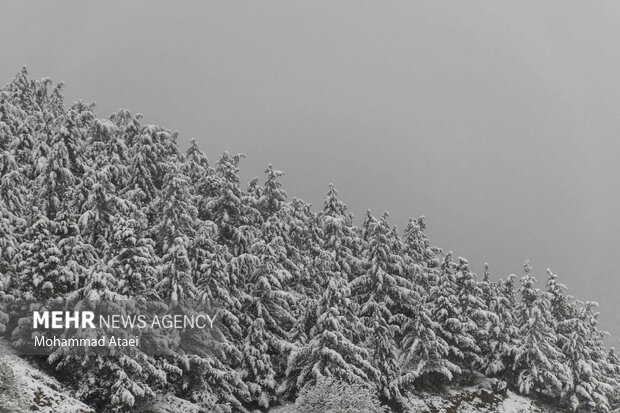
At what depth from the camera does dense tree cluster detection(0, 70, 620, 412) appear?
27578 millimetres

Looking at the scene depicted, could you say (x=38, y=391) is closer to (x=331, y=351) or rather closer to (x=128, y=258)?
(x=128, y=258)

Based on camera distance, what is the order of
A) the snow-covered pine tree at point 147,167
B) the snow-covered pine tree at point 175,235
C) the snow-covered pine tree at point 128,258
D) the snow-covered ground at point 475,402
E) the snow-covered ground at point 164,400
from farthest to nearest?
the snow-covered ground at point 475,402 < the snow-covered pine tree at point 147,167 < the snow-covered pine tree at point 175,235 < the snow-covered pine tree at point 128,258 < the snow-covered ground at point 164,400

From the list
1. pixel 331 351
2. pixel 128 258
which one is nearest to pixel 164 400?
pixel 128 258

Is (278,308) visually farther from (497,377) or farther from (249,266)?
(497,377)

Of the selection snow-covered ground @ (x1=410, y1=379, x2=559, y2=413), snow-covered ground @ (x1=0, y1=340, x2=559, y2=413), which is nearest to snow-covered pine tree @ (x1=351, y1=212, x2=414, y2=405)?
snow-covered ground @ (x1=0, y1=340, x2=559, y2=413)

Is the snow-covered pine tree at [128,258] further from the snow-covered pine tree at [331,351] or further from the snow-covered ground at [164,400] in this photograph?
the snow-covered pine tree at [331,351]

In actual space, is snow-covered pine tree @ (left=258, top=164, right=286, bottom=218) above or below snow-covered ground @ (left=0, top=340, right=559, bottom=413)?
above

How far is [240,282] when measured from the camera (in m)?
34.3

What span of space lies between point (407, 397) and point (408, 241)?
46.2ft

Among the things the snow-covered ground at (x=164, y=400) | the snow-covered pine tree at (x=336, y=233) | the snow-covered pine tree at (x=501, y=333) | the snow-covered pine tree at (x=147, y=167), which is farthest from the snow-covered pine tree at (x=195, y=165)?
the snow-covered pine tree at (x=501, y=333)

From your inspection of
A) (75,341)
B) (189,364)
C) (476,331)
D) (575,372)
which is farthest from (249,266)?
(575,372)

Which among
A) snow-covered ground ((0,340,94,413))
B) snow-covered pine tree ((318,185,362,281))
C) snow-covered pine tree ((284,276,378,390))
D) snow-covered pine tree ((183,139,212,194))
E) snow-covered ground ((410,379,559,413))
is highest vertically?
snow-covered pine tree ((183,139,212,194))

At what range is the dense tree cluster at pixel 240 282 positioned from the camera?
90.5ft

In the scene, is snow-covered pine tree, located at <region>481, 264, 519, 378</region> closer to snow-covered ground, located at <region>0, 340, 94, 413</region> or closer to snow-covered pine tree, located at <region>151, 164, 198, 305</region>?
snow-covered pine tree, located at <region>151, 164, 198, 305</region>
